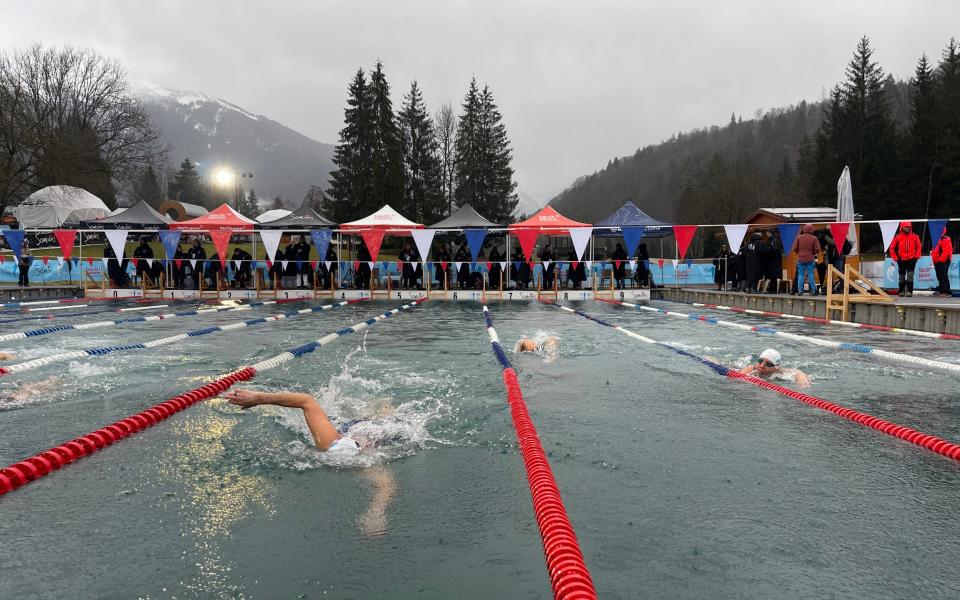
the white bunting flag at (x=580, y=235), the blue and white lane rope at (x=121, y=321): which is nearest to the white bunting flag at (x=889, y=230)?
the white bunting flag at (x=580, y=235)

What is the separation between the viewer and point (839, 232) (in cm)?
1461

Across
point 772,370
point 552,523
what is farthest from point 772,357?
point 552,523

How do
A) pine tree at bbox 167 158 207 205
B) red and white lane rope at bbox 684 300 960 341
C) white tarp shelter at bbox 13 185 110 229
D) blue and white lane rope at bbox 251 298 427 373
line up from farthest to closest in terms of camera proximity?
pine tree at bbox 167 158 207 205 → white tarp shelter at bbox 13 185 110 229 → red and white lane rope at bbox 684 300 960 341 → blue and white lane rope at bbox 251 298 427 373

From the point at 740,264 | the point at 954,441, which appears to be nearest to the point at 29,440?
the point at 954,441

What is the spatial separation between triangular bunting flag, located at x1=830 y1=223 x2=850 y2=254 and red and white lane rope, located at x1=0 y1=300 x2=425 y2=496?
13201 mm

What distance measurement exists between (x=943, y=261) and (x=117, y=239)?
74.3 feet

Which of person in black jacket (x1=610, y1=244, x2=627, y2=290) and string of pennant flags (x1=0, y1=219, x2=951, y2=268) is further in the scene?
person in black jacket (x1=610, y1=244, x2=627, y2=290)

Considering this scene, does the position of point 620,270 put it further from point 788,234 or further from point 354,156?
point 354,156

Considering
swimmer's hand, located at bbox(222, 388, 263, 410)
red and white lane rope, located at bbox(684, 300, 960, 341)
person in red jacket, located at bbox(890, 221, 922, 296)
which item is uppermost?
person in red jacket, located at bbox(890, 221, 922, 296)

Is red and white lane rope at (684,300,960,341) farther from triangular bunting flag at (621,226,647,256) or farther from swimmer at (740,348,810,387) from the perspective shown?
swimmer at (740,348,810,387)

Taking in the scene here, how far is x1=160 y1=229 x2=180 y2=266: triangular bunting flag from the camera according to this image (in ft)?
63.9

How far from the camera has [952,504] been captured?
349 centimetres

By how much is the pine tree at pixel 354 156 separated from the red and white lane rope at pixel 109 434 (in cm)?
3591

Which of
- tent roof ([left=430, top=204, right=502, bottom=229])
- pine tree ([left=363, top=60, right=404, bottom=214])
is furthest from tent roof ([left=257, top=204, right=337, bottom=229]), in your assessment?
pine tree ([left=363, top=60, right=404, bottom=214])
